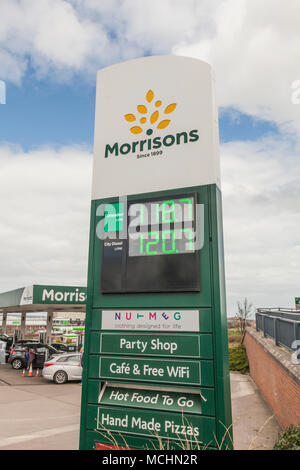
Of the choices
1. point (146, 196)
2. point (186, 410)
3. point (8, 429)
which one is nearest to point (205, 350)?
point (186, 410)

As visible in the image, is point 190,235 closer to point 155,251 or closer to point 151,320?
point 155,251

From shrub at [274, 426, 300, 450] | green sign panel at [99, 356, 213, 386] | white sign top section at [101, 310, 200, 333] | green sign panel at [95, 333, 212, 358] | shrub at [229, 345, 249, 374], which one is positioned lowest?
shrub at [229, 345, 249, 374]

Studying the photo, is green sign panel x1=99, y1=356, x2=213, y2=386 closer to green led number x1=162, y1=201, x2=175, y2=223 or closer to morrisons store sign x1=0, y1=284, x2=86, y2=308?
green led number x1=162, y1=201, x2=175, y2=223

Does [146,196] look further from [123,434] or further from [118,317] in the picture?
[123,434]

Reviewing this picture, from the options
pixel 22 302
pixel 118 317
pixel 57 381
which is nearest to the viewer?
pixel 118 317

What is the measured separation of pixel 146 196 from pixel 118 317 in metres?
1.86

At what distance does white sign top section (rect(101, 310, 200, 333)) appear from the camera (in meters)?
5.14

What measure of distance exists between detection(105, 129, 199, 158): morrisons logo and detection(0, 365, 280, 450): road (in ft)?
13.8

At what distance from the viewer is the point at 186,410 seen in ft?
16.1

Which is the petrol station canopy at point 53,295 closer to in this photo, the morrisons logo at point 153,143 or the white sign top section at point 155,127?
the white sign top section at point 155,127

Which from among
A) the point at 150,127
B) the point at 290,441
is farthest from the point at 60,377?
the point at 150,127

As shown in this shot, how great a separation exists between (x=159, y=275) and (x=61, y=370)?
15835 mm

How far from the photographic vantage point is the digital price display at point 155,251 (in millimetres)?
5176

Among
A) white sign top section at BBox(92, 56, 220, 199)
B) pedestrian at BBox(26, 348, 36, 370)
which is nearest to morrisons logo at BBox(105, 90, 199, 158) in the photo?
white sign top section at BBox(92, 56, 220, 199)
